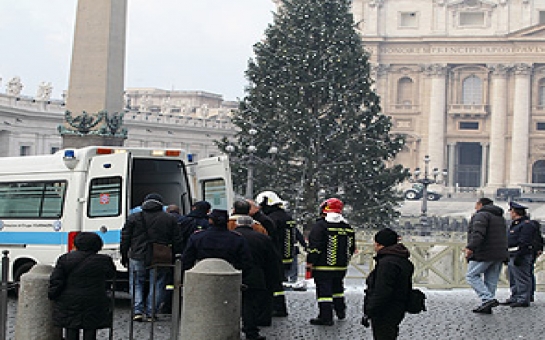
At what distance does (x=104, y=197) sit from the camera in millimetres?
14797

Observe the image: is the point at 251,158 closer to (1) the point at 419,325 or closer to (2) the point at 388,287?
(1) the point at 419,325

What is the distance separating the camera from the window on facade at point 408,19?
93875mm

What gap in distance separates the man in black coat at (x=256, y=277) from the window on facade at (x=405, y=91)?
8335 centimetres

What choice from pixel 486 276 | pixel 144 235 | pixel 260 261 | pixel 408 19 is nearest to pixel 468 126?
pixel 408 19

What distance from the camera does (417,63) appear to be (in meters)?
93.1

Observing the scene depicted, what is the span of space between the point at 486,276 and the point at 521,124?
7719 cm

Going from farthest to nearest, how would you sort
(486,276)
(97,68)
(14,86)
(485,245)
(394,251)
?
(14,86) → (97,68) → (486,276) → (485,245) → (394,251)

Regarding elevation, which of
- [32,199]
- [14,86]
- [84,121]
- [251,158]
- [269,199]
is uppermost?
[14,86]

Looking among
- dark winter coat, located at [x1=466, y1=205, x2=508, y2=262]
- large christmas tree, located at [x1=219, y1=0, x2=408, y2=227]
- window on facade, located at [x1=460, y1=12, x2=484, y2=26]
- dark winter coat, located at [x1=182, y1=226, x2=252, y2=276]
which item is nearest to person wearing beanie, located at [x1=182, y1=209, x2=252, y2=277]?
dark winter coat, located at [x1=182, y1=226, x2=252, y2=276]

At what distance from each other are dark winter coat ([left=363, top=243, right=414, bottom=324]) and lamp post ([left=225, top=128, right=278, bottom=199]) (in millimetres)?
22321

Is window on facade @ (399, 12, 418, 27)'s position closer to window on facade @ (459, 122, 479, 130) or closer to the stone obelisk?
window on facade @ (459, 122, 479, 130)

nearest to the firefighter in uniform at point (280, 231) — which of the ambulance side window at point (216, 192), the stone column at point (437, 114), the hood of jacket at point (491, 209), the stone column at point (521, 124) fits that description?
the ambulance side window at point (216, 192)

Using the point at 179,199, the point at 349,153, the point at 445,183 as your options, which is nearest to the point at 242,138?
the point at 349,153

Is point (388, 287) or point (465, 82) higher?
point (465, 82)
